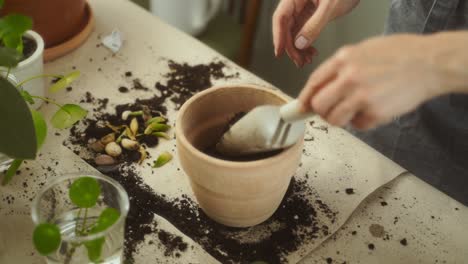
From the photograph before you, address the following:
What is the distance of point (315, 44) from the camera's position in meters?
1.92

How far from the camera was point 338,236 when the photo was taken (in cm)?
85

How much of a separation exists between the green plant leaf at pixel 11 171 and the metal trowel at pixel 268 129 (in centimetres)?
34

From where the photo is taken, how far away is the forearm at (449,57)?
2.06 feet

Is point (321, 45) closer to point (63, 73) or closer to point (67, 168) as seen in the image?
point (63, 73)

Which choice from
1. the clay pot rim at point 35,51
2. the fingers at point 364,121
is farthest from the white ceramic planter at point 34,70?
the fingers at point 364,121

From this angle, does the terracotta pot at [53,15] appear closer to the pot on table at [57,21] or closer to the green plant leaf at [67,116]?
the pot on table at [57,21]

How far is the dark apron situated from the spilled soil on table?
34cm

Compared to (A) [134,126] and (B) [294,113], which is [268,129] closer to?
(B) [294,113]

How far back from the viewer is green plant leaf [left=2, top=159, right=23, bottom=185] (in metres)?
0.86

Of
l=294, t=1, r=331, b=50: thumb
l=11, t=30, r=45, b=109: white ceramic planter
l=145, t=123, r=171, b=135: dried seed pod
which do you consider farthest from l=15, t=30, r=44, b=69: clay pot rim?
l=294, t=1, r=331, b=50: thumb

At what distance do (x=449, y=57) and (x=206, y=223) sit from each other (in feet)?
1.38

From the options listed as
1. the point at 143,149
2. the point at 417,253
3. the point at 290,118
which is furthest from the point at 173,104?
the point at 417,253

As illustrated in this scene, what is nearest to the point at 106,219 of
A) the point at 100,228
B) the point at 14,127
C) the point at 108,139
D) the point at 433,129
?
the point at 100,228

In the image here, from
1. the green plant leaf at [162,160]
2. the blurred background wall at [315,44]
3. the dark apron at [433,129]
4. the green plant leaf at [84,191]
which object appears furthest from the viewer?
the blurred background wall at [315,44]
